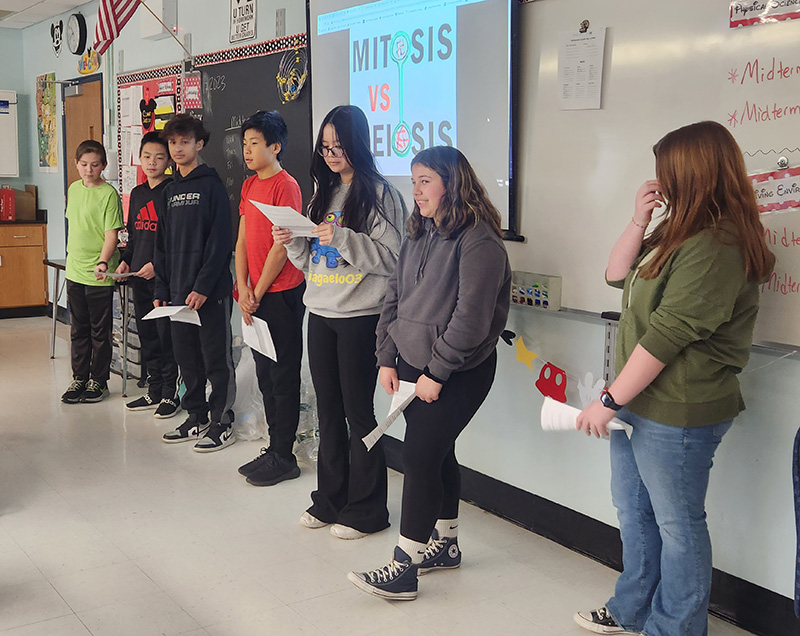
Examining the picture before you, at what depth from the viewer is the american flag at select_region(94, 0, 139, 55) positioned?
16.0 ft

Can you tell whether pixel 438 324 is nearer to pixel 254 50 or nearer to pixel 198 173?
pixel 198 173

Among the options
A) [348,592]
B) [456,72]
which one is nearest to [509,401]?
[348,592]

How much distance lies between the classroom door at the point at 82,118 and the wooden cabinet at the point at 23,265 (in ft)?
2.19

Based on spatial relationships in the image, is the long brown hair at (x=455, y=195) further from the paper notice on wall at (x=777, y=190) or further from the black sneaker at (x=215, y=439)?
the black sneaker at (x=215, y=439)

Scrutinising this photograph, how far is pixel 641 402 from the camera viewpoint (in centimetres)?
218

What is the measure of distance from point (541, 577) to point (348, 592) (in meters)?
0.61

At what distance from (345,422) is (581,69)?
1397 mm

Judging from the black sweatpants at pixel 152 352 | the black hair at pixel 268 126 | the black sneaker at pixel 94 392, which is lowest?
the black sneaker at pixel 94 392

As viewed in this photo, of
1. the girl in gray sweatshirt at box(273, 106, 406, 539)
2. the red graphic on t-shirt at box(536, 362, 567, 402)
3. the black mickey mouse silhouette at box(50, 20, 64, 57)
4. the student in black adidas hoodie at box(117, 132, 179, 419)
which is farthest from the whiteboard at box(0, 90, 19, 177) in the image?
the red graphic on t-shirt at box(536, 362, 567, 402)

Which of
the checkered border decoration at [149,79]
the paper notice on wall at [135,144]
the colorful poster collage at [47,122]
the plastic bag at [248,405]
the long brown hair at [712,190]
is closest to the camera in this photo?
the long brown hair at [712,190]

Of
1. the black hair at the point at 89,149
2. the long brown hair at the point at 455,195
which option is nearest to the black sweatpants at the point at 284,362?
the long brown hair at the point at 455,195

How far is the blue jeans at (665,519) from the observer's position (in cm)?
213

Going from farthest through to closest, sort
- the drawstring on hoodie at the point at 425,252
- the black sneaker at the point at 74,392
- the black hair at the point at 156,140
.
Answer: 1. the black sneaker at the point at 74,392
2. the black hair at the point at 156,140
3. the drawstring on hoodie at the point at 425,252

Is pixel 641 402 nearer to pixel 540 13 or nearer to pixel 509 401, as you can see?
pixel 509 401
